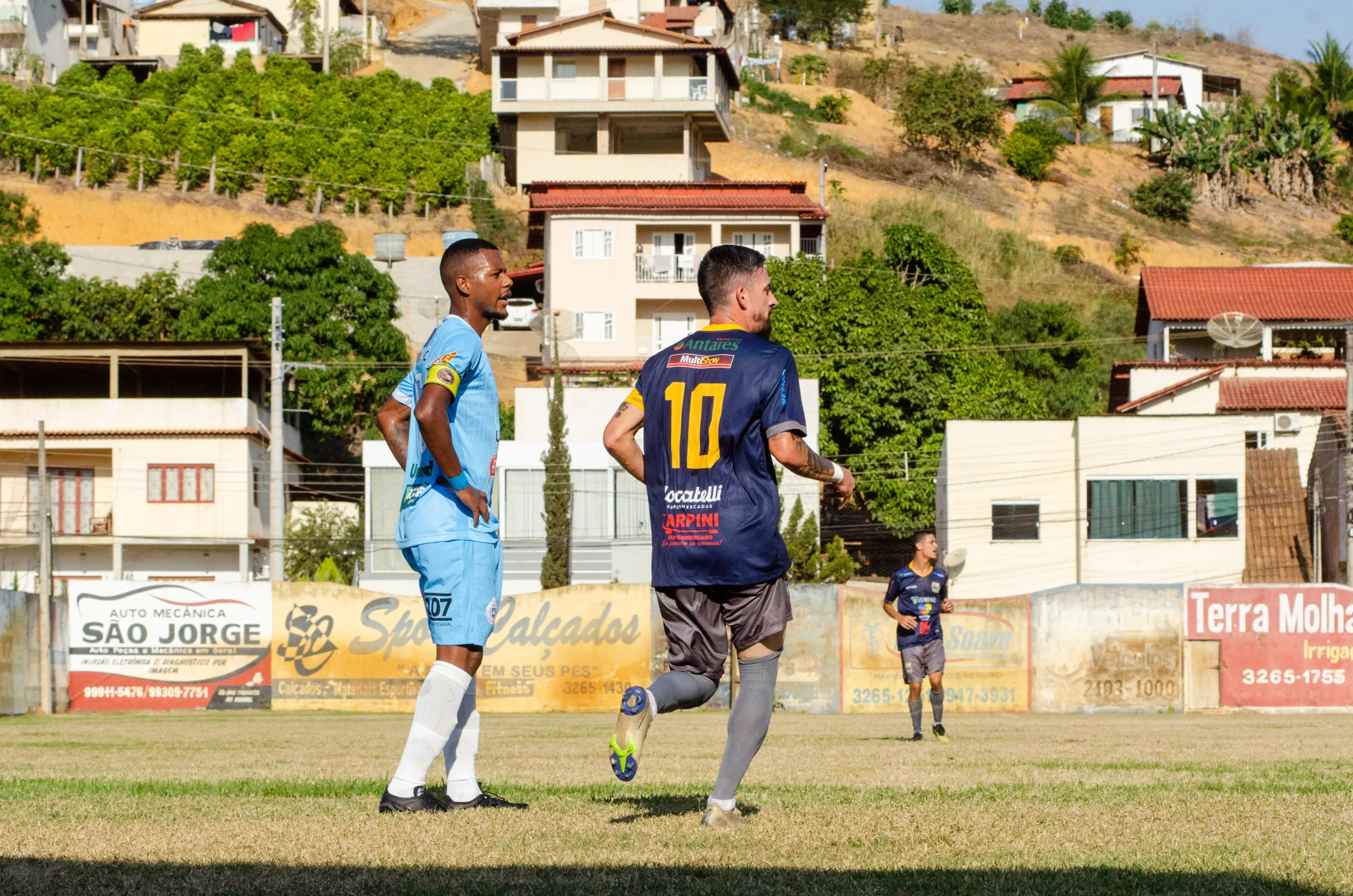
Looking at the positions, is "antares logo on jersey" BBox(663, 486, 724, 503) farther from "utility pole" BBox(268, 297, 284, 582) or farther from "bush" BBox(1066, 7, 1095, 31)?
"bush" BBox(1066, 7, 1095, 31)

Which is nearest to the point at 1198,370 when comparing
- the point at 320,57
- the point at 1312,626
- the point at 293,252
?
the point at 1312,626

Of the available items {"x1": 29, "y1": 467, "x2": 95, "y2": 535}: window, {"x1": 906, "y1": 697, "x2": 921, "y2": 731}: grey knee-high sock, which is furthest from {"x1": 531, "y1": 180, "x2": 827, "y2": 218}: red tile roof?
{"x1": 906, "y1": 697, "x2": 921, "y2": 731}: grey knee-high sock

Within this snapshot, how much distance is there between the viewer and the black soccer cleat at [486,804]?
22.0 ft

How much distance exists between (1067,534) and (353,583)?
2230 cm

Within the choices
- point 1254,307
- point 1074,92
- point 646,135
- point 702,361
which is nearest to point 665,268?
point 646,135

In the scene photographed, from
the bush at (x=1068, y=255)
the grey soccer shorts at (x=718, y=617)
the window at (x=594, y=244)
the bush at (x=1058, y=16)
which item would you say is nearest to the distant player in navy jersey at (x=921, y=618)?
the grey soccer shorts at (x=718, y=617)

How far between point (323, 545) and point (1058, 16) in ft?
381

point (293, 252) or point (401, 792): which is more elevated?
point (293, 252)

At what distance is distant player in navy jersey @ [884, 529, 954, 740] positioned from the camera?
52.3 ft

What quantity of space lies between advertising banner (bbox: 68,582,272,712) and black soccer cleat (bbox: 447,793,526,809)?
2565 cm

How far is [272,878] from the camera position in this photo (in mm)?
4801

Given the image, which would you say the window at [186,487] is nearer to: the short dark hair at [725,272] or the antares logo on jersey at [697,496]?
the short dark hair at [725,272]

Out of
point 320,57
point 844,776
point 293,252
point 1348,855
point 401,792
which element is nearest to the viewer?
point 1348,855

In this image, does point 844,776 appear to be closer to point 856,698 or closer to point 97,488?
point 856,698
